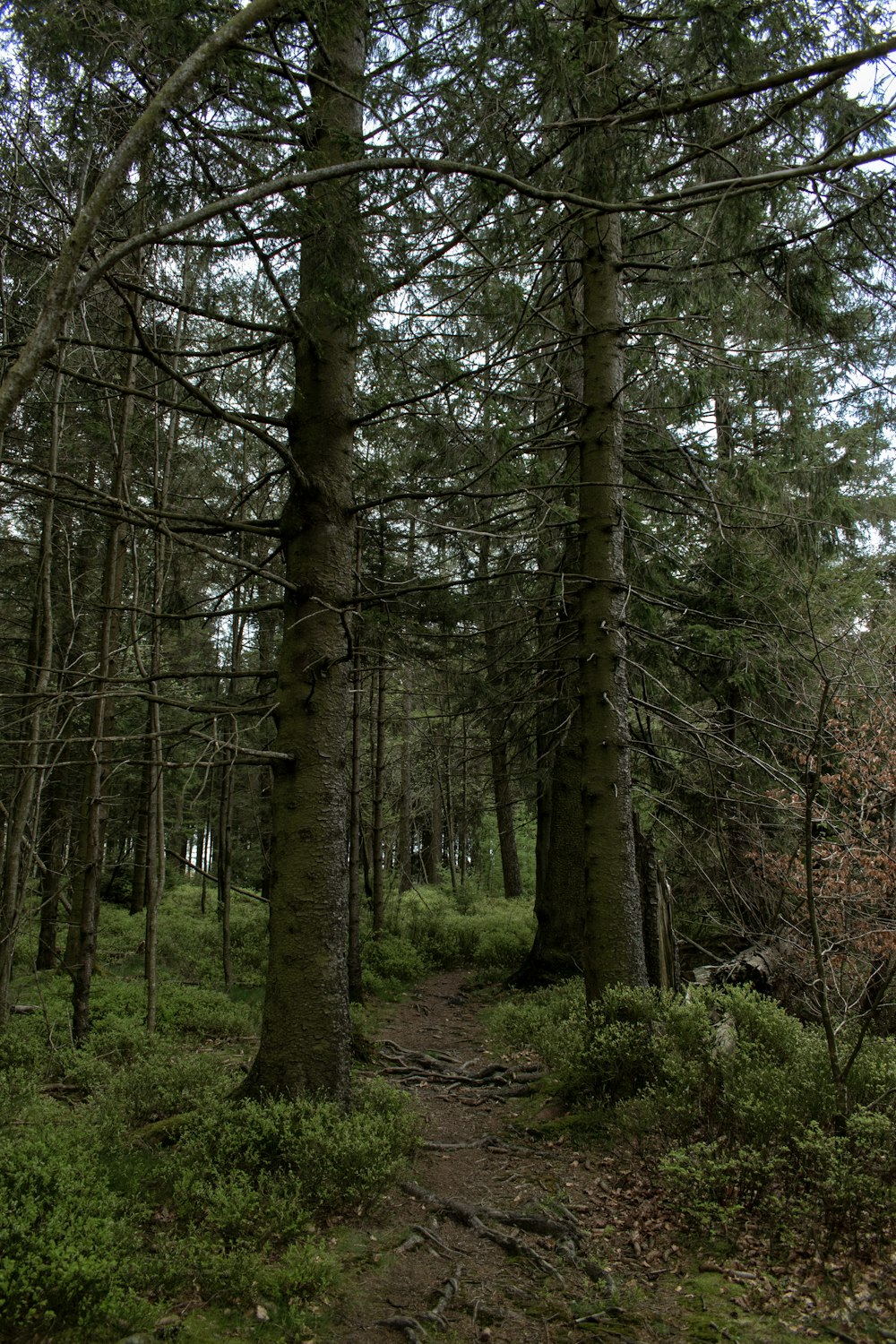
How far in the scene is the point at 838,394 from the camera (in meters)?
8.62

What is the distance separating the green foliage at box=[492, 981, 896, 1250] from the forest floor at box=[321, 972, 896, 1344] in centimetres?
18

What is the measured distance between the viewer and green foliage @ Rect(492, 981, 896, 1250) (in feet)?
13.2

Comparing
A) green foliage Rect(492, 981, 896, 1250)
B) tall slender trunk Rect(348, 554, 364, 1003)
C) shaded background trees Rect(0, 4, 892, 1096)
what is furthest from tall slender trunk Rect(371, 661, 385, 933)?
green foliage Rect(492, 981, 896, 1250)

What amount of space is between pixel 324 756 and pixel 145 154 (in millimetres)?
4049

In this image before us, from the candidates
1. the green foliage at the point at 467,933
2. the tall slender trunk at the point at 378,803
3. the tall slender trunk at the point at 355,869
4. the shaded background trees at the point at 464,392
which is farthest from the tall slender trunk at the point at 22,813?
the green foliage at the point at 467,933

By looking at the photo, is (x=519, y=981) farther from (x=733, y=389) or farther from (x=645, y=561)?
(x=733, y=389)

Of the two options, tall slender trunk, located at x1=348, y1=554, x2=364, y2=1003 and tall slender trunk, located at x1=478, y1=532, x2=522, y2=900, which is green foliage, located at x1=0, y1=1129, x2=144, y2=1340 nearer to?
tall slender trunk, located at x1=478, y1=532, x2=522, y2=900

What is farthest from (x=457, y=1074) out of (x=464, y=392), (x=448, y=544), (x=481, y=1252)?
(x=464, y=392)

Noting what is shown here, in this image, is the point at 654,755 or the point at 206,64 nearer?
the point at 206,64

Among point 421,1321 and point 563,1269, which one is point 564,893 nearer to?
point 563,1269

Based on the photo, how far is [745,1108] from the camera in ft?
14.9

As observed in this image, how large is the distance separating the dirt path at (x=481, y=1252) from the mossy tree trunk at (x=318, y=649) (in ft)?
3.34

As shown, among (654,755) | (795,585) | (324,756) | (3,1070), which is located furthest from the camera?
(795,585)

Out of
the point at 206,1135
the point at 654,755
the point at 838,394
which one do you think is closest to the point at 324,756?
the point at 206,1135
